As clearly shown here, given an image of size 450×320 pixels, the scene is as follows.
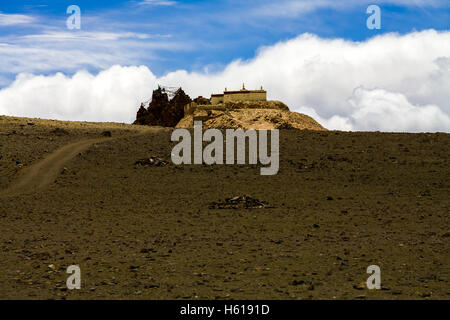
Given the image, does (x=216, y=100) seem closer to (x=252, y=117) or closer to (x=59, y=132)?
(x=252, y=117)

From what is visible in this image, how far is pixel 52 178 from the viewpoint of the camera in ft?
84.0

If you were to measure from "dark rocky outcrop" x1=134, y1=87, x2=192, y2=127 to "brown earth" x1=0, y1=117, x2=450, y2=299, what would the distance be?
23362 mm

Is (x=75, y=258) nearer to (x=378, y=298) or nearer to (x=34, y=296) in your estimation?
(x=34, y=296)

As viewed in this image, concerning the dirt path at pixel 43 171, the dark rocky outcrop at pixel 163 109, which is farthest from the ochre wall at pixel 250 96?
the dark rocky outcrop at pixel 163 109

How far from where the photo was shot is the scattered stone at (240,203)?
2039 centimetres

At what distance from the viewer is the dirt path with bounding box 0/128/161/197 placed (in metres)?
24.3

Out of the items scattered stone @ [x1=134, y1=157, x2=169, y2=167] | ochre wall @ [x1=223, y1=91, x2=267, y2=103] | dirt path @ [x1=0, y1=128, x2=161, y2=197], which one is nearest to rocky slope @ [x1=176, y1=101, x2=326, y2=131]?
ochre wall @ [x1=223, y1=91, x2=267, y2=103]

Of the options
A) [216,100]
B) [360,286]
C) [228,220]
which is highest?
[216,100]

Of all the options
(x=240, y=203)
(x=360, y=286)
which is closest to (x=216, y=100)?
(x=240, y=203)

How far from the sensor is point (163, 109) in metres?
59.6

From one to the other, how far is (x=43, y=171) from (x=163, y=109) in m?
33.5

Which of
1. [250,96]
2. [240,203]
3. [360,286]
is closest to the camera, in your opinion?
[360,286]

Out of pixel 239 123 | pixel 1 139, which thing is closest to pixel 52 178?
pixel 1 139
